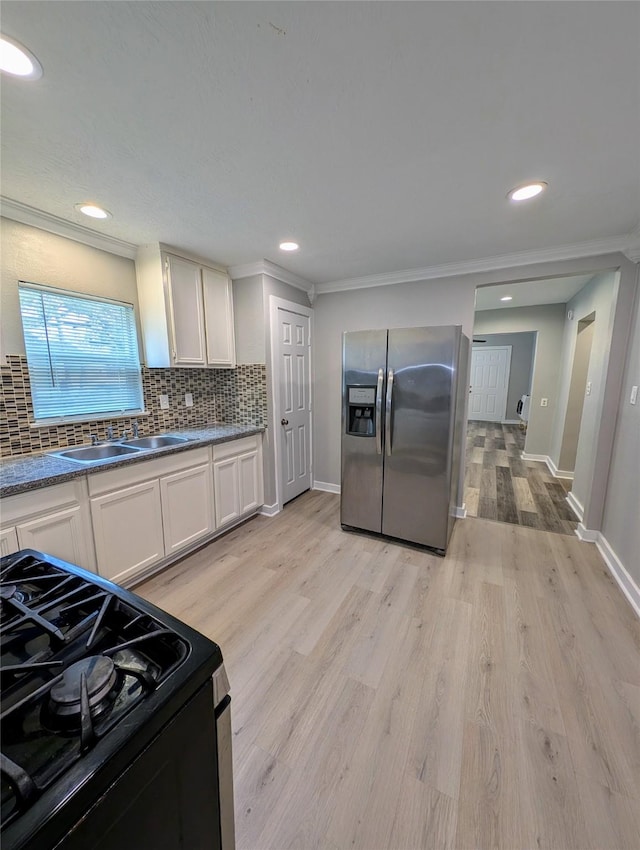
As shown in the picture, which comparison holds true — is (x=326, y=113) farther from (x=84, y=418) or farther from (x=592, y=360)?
(x=592, y=360)

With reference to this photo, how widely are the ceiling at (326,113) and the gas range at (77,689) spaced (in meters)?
1.56

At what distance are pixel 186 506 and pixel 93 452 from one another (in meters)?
0.75

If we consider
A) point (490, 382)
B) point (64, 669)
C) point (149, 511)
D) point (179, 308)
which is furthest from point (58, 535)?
point (490, 382)

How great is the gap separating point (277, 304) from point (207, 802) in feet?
10.4

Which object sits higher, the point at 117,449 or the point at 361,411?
the point at 361,411

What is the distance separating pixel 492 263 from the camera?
2836 mm

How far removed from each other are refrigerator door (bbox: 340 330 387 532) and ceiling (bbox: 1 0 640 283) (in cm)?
88

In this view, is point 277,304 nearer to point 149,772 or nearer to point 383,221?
point 383,221

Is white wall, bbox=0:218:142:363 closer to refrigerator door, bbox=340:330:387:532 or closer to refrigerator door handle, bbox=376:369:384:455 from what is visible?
refrigerator door, bbox=340:330:387:532

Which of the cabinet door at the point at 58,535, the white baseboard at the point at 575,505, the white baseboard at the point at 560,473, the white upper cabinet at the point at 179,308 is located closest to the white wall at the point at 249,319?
the white upper cabinet at the point at 179,308

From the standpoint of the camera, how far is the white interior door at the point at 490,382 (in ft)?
26.6

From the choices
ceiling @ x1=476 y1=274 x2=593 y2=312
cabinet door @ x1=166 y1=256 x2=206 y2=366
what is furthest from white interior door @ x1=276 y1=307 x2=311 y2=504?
ceiling @ x1=476 y1=274 x2=593 y2=312

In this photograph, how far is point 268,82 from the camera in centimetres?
116

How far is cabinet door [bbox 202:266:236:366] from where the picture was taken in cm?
295
